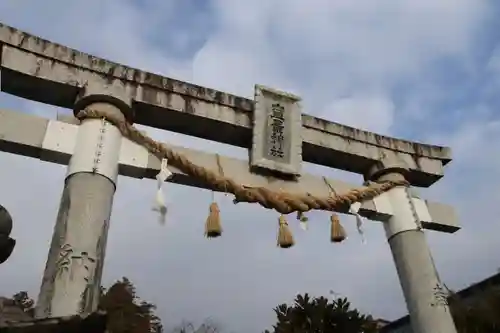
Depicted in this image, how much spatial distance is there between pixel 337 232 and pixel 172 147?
252 centimetres

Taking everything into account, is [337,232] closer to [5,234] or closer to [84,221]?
[84,221]

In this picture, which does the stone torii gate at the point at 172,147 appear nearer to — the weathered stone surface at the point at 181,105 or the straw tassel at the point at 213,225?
the weathered stone surface at the point at 181,105

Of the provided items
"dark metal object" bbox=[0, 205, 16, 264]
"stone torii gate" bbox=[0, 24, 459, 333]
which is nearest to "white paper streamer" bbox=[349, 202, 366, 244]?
"stone torii gate" bbox=[0, 24, 459, 333]

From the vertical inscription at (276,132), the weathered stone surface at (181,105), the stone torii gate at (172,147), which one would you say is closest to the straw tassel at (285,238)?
the stone torii gate at (172,147)

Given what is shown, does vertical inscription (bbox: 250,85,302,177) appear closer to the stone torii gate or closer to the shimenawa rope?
the stone torii gate

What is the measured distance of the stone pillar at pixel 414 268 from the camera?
7184 millimetres

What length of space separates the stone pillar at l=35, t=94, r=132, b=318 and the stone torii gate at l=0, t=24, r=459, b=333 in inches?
0.5

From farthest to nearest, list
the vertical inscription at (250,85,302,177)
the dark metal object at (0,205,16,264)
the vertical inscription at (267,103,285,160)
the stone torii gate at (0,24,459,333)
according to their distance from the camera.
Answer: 1. the vertical inscription at (267,103,285,160)
2. the vertical inscription at (250,85,302,177)
3. the stone torii gate at (0,24,459,333)
4. the dark metal object at (0,205,16,264)

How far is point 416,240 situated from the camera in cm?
782

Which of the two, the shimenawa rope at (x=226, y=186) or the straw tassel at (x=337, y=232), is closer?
the shimenawa rope at (x=226, y=186)

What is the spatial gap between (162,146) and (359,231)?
308 cm

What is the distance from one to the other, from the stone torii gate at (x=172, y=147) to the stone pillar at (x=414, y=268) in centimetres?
1

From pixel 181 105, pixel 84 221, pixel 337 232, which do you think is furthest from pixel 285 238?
pixel 84 221

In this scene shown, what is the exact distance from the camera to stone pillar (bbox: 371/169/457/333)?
283 inches
